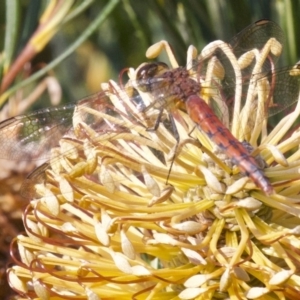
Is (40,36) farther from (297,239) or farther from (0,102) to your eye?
(297,239)

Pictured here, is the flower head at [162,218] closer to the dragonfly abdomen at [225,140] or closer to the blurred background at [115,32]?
the dragonfly abdomen at [225,140]

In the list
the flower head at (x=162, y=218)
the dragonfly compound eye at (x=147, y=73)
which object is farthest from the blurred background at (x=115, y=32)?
the flower head at (x=162, y=218)

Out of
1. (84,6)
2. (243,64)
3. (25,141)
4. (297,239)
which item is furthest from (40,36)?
(297,239)

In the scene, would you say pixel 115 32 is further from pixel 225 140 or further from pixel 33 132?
pixel 225 140

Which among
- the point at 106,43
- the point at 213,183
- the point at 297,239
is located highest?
the point at 106,43

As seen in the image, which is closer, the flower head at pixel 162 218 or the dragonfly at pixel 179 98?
the flower head at pixel 162 218

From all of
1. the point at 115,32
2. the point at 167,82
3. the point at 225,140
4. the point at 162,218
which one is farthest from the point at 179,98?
the point at 115,32
